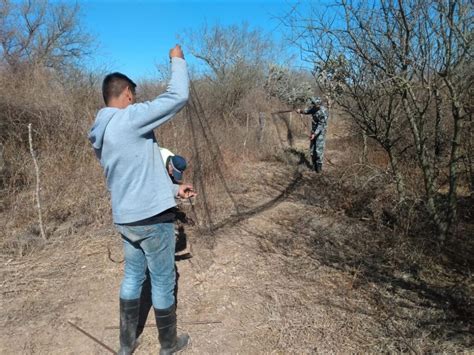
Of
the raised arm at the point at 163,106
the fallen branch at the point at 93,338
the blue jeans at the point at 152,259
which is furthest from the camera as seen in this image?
the fallen branch at the point at 93,338

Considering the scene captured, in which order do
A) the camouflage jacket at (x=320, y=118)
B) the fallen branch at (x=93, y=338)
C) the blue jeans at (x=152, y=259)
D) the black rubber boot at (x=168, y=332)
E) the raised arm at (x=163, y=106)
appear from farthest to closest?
the camouflage jacket at (x=320, y=118) → the fallen branch at (x=93, y=338) → the black rubber boot at (x=168, y=332) → the blue jeans at (x=152, y=259) → the raised arm at (x=163, y=106)

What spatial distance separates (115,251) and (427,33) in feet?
13.3

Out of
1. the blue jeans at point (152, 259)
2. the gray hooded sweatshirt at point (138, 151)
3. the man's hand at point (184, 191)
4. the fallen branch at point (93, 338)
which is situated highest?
the gray hooded sweatshirt at point (138, 151)

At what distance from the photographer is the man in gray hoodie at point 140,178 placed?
6.76 feet

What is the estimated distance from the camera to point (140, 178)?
86.4 inches

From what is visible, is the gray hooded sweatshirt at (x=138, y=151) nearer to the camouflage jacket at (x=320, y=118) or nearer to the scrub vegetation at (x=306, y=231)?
the scrub vegetation at (x=306, y=231)

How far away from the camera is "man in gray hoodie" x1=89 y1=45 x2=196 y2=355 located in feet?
6.76

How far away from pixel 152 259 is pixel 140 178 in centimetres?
54

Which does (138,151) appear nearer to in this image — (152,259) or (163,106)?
(163,106)

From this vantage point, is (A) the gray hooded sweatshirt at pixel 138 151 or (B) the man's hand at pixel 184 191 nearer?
(A) the gray hooded sweatshirt at pixel 138 151

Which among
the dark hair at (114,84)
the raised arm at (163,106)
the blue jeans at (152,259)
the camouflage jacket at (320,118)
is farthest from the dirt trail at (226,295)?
the camouflage jacket at (320,118)

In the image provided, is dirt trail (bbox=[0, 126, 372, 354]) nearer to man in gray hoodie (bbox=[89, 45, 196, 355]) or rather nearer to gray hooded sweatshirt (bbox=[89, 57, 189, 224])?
man in gray hoodie (bbox=[89, 45, 196, 355])

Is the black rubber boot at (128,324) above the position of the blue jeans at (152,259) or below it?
below

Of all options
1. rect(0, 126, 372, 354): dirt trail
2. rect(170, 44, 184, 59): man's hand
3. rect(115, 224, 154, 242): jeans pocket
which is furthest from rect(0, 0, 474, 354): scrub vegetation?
rect(170, 44, 184, 59): man's hand
